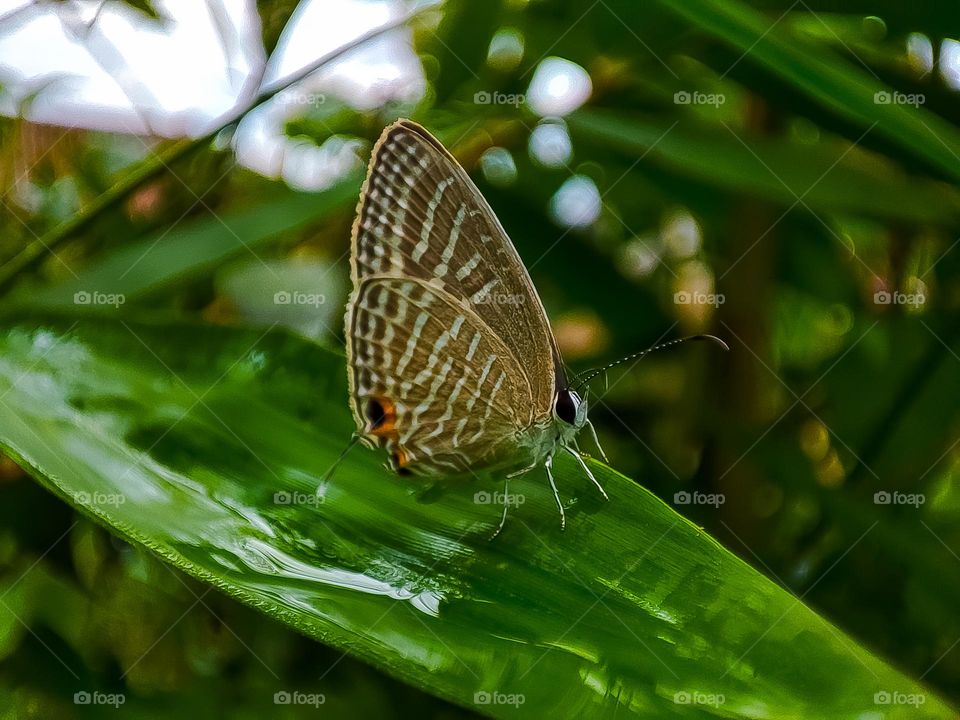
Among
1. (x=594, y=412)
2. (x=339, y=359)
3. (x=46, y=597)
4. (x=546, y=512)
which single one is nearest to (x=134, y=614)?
(x=46, y=597)

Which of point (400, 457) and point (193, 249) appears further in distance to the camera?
point (193, 249)

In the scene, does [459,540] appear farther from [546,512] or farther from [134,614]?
[134,614]

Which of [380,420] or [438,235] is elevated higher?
[438,235]
